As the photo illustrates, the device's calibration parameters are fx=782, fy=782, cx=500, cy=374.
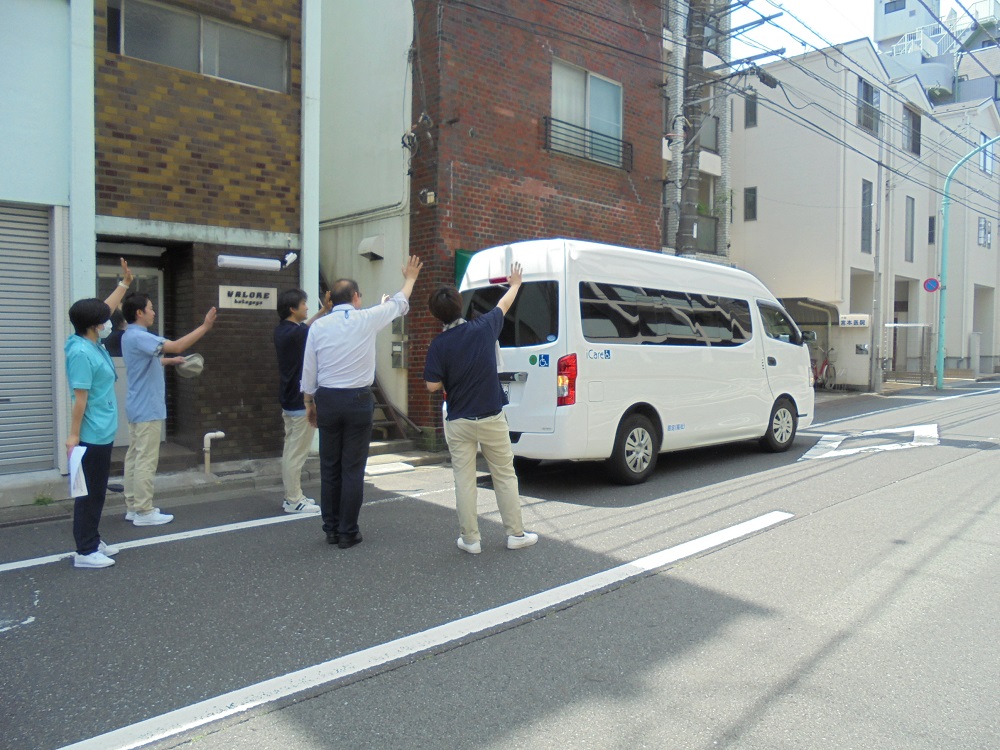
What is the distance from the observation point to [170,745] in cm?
303

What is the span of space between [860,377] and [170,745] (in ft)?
77.4

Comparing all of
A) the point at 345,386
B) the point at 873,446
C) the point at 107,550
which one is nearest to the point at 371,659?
the point at 345,386

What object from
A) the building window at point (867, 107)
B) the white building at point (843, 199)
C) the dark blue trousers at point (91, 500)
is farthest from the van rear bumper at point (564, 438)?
the building window at point (867, 107)

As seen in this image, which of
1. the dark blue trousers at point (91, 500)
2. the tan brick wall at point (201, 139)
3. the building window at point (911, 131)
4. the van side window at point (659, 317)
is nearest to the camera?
the dark blue trousers at point (91, 500)

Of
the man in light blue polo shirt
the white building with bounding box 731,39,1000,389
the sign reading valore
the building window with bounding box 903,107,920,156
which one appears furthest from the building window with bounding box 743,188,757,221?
the man in light blue polo shirt

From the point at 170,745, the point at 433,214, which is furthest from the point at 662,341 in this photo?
the point at 170,745

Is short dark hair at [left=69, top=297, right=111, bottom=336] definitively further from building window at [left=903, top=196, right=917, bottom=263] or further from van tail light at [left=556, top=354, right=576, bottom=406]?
building window at [left=903, top=196, right=917, bottom=263]

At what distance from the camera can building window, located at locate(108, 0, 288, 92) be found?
8.48 metres

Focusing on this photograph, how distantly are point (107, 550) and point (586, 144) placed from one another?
10209 mm

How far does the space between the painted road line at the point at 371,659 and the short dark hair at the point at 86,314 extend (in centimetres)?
293

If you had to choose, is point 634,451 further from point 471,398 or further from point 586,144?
point 586,144

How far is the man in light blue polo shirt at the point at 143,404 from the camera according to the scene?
6246mm

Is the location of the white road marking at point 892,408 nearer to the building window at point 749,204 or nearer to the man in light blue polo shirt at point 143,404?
the building window at point 749,204

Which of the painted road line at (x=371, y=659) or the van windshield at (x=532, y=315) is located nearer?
the painted road line at (x=371, y=659)
